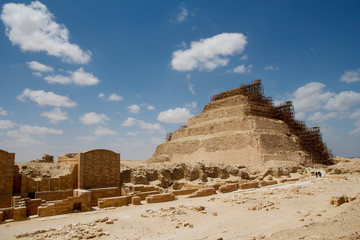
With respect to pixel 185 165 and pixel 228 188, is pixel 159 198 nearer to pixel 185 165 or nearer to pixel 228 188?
pixel 228 188

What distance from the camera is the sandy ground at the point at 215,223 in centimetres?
774

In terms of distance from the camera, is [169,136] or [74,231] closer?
[74,231]

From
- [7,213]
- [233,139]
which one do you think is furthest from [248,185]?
[7,213]

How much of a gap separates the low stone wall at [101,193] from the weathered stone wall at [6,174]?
4.64m

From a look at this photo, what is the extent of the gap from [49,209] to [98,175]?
617 cm

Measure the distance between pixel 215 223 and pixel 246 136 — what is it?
25701 mm

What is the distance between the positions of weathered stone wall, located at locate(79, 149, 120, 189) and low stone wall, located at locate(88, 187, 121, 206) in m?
1.43

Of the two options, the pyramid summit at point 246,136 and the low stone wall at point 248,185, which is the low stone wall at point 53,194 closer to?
the low stone wall at point 248,185

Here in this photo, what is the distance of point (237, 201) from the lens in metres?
13.6

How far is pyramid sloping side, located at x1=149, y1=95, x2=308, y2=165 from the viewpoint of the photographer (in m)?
32.9

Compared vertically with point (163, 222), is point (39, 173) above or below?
above

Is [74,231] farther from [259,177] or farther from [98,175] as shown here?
[259,177]

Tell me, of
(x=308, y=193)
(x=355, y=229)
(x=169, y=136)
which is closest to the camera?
(x=355, y=229)

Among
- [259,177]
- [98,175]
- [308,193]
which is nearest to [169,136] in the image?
[259,177]
